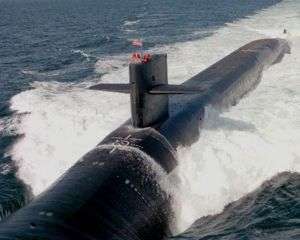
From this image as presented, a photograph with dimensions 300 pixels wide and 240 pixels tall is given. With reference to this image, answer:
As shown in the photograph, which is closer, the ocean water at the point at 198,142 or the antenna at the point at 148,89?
the ocean water at the point at 198,142

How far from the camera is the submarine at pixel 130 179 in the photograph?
31.2ft

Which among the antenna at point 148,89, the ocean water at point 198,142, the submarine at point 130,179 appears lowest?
the ocean water at point 198,142

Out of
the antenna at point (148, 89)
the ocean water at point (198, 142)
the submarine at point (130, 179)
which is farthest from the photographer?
the antenna at point (148, 89)

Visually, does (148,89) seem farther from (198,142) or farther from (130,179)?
(130,179)

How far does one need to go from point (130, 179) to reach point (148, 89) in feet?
10.1

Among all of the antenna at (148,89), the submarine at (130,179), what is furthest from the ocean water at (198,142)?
the antenna at (148,89)

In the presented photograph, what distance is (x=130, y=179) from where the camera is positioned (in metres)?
11.4

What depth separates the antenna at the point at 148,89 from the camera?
43.7ft

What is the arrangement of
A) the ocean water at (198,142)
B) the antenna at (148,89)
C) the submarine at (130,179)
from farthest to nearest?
the antenna at (148,89) < the ocean water at (198,142) < the submarine at (130,179)

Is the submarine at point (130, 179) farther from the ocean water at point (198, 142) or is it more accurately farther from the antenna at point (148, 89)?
the ocean water at point (198, 142)

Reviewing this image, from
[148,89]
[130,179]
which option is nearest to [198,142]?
[148,89]

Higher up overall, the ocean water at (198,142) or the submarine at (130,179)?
the submarine at (130,179)

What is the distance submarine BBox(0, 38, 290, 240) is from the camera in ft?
31.2

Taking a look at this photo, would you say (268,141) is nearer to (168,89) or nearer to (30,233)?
(168,89)
